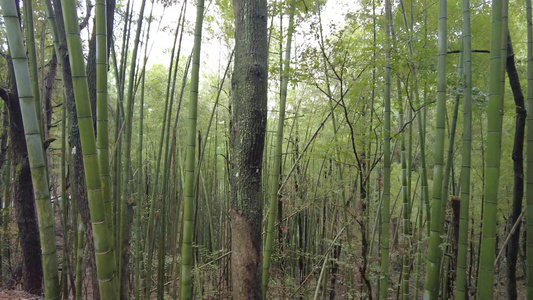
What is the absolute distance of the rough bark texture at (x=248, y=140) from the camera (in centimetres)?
168

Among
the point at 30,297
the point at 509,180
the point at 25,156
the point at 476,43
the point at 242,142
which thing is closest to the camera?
the point at 242,142

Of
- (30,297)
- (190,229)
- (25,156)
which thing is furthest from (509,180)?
(25,156)

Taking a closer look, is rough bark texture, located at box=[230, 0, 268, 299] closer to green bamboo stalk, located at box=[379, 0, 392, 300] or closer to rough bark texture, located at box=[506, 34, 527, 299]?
green bamboo stalk, located at box=[379, 0, 392, 300]

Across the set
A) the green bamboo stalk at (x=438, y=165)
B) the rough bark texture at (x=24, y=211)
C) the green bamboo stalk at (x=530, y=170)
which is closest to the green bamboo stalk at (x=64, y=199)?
the rough bark texture at (x=24, y=211)

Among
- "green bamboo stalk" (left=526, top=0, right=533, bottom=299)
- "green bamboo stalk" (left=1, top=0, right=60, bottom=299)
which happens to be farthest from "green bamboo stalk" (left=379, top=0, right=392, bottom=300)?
"green bamboo stalk" (left=1, top=0, right=60, bottom=299)

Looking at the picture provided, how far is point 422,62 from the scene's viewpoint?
7.40ft

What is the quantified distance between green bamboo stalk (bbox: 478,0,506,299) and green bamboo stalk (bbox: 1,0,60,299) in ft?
5.58

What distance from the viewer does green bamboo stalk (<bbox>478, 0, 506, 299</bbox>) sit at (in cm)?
132

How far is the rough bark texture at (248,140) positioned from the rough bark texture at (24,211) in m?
3.04

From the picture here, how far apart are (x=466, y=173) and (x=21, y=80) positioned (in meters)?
1.92

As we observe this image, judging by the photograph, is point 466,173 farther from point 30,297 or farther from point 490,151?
point 30,297

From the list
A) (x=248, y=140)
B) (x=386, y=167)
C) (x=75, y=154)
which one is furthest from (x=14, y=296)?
(x=386, y=167)

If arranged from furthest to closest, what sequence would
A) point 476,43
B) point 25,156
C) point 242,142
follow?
point 25,156 → point 476,43 → point 242,142

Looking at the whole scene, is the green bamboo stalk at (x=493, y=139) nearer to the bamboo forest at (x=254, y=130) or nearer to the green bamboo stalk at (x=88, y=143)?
the bamboo forest at (x=254, y=130)
